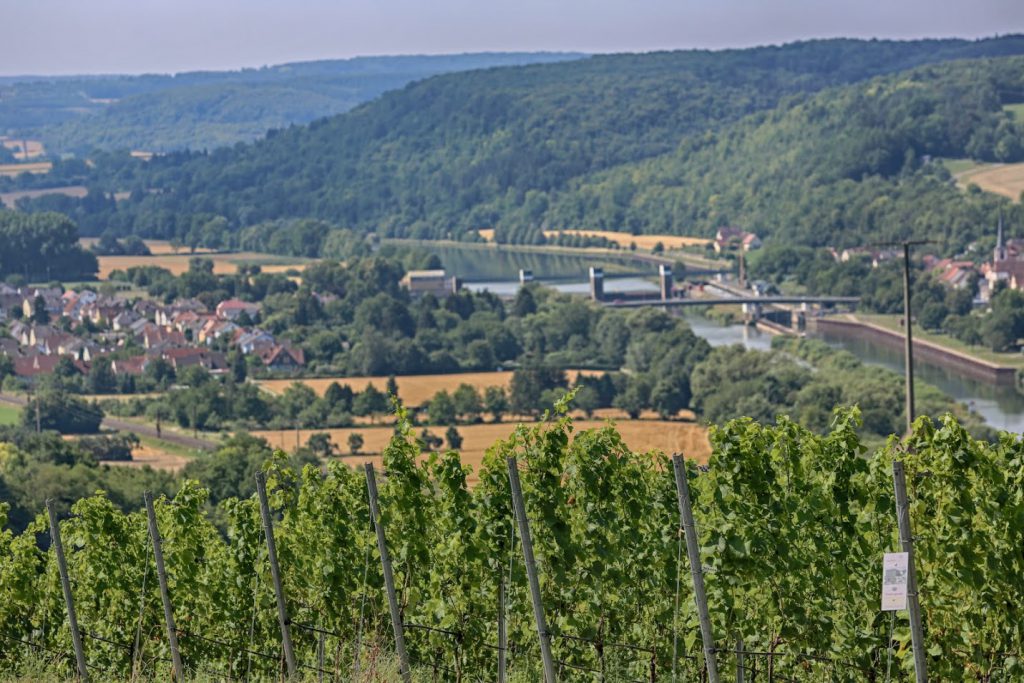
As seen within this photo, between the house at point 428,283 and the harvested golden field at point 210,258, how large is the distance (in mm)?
6902

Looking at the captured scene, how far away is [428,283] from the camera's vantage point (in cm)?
6012

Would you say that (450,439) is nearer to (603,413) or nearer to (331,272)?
(603,413)

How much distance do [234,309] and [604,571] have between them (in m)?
47.9

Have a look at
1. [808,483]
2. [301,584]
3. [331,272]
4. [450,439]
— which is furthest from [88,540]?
[331,272]

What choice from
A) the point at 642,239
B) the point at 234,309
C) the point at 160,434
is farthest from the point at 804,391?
the point at 642,239

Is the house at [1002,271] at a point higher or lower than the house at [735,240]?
higher

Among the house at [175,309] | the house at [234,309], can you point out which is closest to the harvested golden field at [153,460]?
the house at [234,309]

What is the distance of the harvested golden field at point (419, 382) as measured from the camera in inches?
1480

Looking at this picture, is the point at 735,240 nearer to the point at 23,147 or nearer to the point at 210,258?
the point at 210,258

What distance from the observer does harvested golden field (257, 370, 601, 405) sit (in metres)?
37.6

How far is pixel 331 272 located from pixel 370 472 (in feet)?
174

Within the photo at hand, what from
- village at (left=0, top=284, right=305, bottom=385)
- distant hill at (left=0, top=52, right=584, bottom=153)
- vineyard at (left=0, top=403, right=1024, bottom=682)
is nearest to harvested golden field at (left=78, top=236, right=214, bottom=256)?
village at (left=0, top=284, right=305, bottom=385)

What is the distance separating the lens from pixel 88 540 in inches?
340

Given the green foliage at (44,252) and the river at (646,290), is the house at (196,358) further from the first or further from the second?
the green foliage at (44,252)
